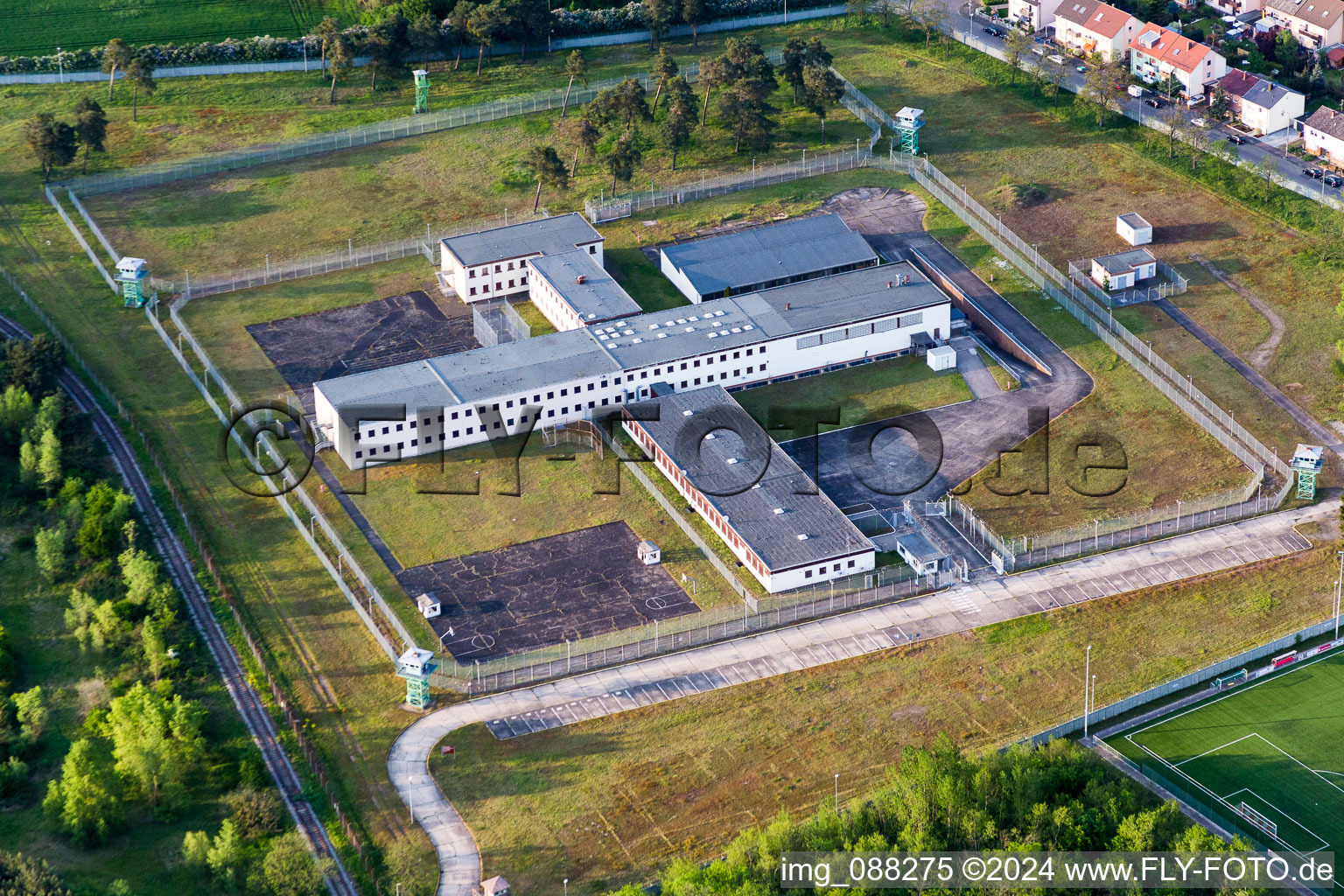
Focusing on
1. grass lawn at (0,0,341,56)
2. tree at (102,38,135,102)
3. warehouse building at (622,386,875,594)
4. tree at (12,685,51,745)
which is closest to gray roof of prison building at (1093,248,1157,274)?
warehouse building at (622,386,875,594)

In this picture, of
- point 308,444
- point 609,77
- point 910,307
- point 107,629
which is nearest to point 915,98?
point 609,77

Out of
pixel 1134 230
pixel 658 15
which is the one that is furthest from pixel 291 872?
pixel 658 15

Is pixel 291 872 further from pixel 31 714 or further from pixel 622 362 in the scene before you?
pixel 622 362

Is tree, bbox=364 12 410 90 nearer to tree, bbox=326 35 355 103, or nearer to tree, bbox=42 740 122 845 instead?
tree, bbox=326 35 355 103

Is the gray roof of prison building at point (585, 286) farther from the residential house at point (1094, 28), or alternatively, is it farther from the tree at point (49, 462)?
the residential house at point (1094, 28)

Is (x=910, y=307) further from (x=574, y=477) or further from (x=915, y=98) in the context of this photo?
(x=915, y=98)
